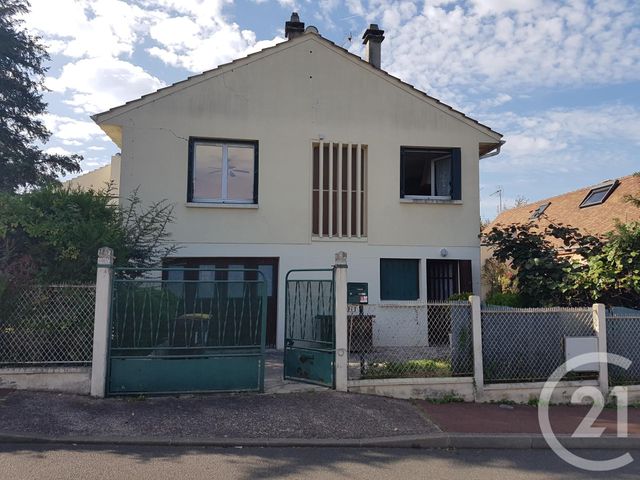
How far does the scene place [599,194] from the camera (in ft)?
65.2

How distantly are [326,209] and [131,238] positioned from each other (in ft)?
13.9

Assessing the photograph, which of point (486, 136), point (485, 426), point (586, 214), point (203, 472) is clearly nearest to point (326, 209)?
point (486, 136)

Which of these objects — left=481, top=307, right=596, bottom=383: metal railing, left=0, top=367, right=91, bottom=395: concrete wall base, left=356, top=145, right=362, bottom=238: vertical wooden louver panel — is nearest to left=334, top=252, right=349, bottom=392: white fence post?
left=481, top=307, right=596, bottom=383: metal railing

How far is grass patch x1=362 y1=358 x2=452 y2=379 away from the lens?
770 centimetres

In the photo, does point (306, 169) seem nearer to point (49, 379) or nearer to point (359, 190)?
point (359, 190)

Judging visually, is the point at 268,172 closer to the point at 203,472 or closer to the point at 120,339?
the point at 120,339

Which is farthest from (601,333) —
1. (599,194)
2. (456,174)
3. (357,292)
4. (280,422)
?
(599,194)

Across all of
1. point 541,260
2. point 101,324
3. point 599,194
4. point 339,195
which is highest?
point 599,194

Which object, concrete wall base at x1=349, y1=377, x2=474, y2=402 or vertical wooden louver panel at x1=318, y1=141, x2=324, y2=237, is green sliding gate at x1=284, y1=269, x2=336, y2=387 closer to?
concrete wall base at x1=349, y1=377, x2=474, y2=402

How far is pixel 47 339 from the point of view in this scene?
7.16m

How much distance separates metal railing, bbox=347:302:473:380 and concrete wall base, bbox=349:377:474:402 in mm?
115

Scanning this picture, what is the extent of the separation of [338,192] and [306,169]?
88 cm

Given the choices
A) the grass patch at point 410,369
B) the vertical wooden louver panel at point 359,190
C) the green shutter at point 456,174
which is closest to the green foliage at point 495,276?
the green shutter at point 456,174

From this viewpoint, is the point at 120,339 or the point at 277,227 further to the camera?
the point at 277,227
